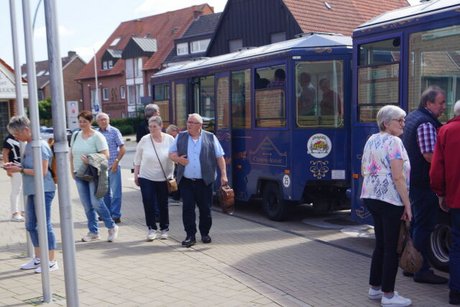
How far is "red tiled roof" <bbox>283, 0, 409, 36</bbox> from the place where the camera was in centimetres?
2711

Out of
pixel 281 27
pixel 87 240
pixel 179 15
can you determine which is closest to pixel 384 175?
pixel 87 240

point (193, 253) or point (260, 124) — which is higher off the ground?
point (260, 124)

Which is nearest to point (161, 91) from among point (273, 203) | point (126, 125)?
point (273, 203)

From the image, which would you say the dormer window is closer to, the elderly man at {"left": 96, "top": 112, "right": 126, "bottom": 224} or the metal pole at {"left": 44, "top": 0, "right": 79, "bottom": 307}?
the elderly man at {"left": 96, "top": 112, "right": 126, "bottom": 224}

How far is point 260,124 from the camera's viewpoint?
995 centimetres

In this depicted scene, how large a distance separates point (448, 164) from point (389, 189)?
0.59 m

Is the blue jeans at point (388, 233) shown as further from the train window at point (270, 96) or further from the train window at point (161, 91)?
the train window at point (161, 91)

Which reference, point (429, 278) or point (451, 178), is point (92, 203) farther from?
point (451, 178)

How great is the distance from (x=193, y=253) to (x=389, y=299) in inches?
115

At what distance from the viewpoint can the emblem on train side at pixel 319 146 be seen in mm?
9109

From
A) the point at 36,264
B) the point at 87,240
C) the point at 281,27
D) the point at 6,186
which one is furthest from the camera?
the point at 281,27

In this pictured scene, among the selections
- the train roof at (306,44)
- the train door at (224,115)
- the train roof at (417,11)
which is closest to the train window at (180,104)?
the train door at (224,115)

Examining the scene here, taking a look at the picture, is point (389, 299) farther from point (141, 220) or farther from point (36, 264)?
point (141, 220)

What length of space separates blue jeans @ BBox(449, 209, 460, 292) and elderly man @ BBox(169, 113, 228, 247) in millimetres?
3183
